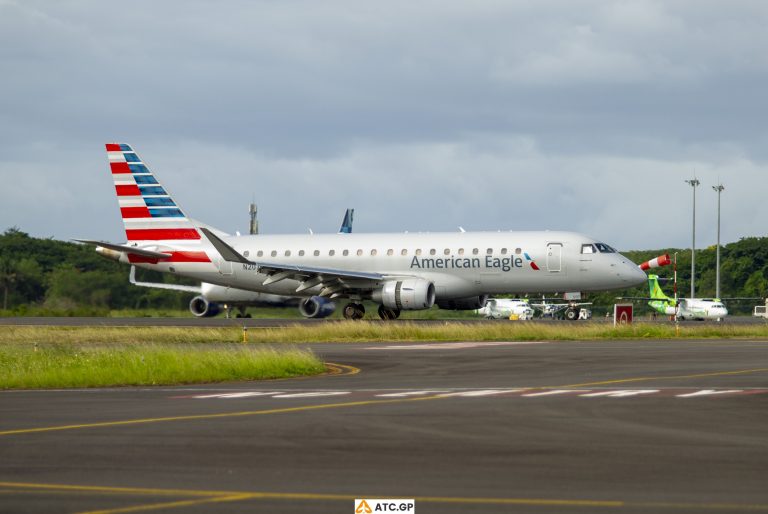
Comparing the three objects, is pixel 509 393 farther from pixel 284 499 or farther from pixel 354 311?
pixel 354 311

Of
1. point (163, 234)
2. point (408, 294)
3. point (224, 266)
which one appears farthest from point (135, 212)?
point (408, 294)

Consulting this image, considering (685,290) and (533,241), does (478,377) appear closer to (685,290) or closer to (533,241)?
(533,241)

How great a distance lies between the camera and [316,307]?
63.7 metres

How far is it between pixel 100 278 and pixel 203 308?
9.20 metres

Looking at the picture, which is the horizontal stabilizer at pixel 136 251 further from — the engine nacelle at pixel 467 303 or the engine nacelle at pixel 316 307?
the engine nacelle at pixel 467 303

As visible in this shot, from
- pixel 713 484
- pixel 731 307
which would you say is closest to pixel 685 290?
pixel 731 307

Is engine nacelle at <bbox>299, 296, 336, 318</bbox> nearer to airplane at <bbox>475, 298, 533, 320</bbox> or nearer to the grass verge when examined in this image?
the grass verge

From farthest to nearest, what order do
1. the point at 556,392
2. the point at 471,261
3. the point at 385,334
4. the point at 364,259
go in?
the point at 364,259 → the point at 471,261 → the point at 385,334 → the point at 556,392

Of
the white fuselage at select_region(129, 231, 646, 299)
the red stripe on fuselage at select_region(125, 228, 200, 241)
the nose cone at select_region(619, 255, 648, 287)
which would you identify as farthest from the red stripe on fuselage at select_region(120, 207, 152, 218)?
the nose cone at select_region(619, 255, 648, 287)

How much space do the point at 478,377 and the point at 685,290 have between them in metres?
116

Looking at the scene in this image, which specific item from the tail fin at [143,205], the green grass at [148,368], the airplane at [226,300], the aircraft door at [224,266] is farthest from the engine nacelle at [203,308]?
the green grass at [148,368]

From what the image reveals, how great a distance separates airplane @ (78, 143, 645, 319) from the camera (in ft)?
178

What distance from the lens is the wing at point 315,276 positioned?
5516 centimetres

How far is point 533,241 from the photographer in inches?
2141
